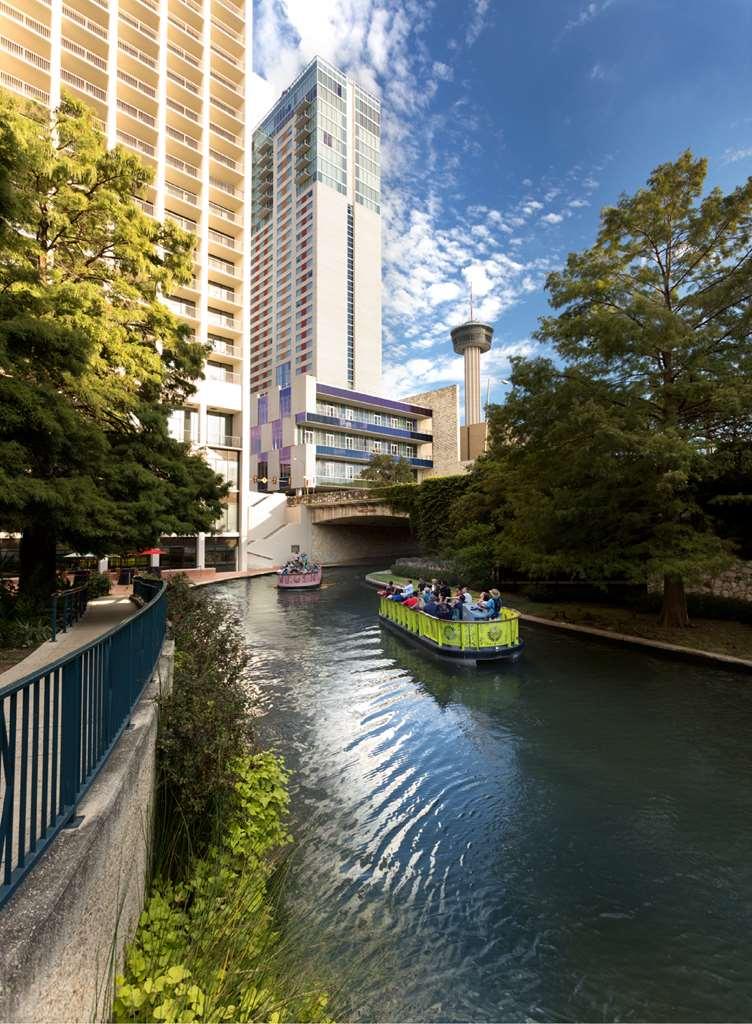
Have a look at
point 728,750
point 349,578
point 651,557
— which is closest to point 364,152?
point 349,578

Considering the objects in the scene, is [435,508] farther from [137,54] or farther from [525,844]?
[137,54]

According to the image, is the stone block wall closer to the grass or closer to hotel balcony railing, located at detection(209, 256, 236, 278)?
the grass

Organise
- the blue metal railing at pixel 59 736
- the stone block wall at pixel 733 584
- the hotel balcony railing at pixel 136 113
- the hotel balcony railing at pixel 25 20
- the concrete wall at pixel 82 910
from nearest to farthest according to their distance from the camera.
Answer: the concrete wall at pixel 82 910
the blue metal railing at pixel 59 736
the stone block wall at pixel 733 584
the hotel balcony railing at pixel 25 20
the hotel balcony railing at pixel 136 113

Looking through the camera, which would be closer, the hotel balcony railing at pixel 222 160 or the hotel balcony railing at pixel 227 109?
the hotel balcony railing at pixel 222 160

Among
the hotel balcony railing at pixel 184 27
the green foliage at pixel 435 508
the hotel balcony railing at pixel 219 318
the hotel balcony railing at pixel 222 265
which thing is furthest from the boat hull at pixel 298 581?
the hotel balcony railing at pixel 184 27

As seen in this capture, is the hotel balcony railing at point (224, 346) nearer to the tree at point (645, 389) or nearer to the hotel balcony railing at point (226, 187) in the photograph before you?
the hotel balcony railing at point (226, 187)

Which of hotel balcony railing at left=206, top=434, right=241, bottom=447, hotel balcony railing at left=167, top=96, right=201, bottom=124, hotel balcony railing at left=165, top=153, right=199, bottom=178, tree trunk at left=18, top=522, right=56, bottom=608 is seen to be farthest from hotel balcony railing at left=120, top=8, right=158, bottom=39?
tree trunk at left=18, top=522, right=56, bottom=608

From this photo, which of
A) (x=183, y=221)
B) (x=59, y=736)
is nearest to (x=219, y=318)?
(x=183, y=221)

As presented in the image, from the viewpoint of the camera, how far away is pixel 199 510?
14539 millimetres

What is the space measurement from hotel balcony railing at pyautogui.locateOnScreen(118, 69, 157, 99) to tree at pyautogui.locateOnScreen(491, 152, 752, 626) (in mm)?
39121

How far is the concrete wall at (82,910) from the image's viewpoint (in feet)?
7.00

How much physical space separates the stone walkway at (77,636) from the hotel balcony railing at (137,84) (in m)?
40.0

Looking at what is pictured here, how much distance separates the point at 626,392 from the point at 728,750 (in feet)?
31.6

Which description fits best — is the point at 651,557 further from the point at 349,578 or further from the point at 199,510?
the point at 349,578
